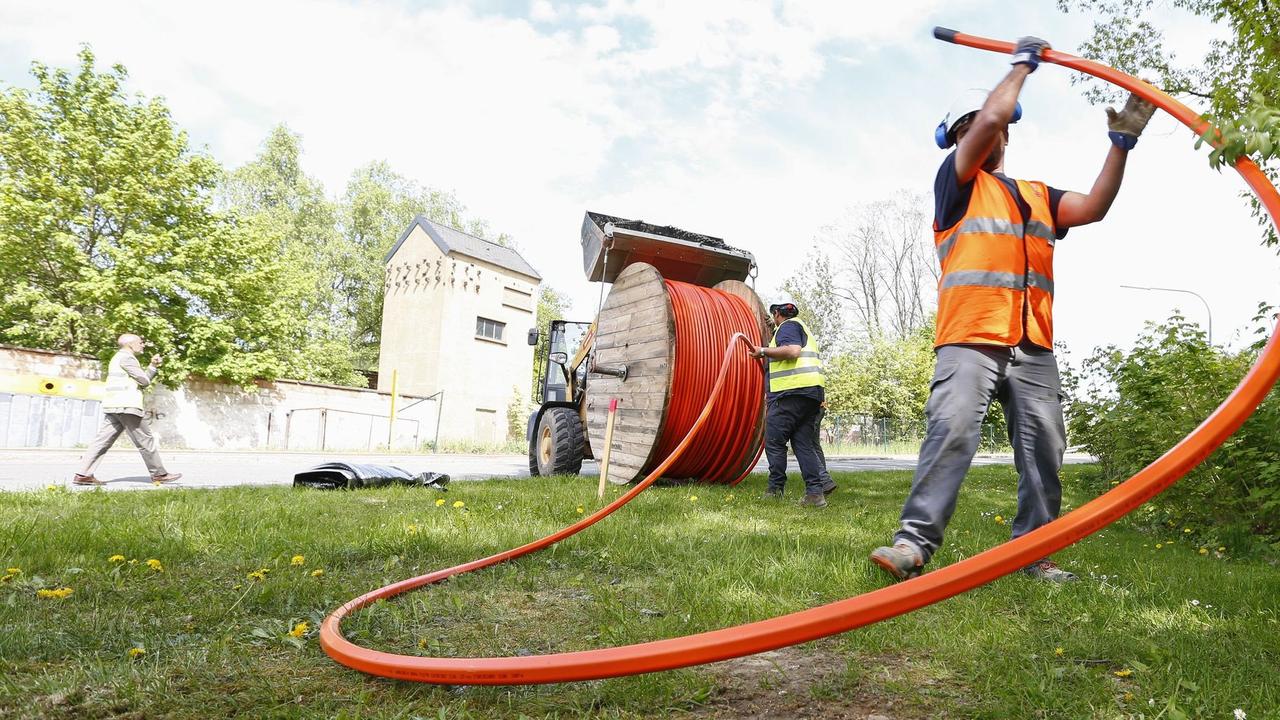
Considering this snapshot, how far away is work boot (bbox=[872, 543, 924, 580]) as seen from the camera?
10.0 feet

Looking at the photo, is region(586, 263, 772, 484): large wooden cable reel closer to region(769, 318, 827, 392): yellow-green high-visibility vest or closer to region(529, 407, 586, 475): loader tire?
region(529, 407, 586, 475): loader tire

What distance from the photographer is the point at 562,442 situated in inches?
350

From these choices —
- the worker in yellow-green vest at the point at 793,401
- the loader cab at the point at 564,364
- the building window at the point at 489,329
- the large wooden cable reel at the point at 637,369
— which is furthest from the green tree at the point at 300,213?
the worker in yellow-green vest at the point at 793,401

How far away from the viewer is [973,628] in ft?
8.38

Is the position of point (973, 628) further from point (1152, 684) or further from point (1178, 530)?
point (1178, 530)

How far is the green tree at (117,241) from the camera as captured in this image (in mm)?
21156

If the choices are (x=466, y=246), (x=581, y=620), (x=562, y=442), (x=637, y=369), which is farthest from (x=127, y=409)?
(x=466, y=246)

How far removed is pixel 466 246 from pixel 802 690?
1283 inches

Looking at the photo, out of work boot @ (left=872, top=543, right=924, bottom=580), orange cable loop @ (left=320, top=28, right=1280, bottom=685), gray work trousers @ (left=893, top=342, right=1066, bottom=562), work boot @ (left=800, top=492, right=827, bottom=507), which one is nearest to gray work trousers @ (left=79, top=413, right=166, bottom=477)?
work boot @ (left=800, top=492, right=827, bottom=507)

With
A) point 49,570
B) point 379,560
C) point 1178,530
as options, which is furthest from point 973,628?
point 1178,530

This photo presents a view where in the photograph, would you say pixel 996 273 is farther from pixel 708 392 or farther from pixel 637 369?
pixel 637 369

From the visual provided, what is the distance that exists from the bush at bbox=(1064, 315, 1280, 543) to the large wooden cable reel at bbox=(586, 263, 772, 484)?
135 inches

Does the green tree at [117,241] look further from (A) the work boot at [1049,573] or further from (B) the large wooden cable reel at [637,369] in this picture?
(A) the work boot at [1049,573]

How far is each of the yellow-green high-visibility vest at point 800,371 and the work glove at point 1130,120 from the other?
12.3ft
